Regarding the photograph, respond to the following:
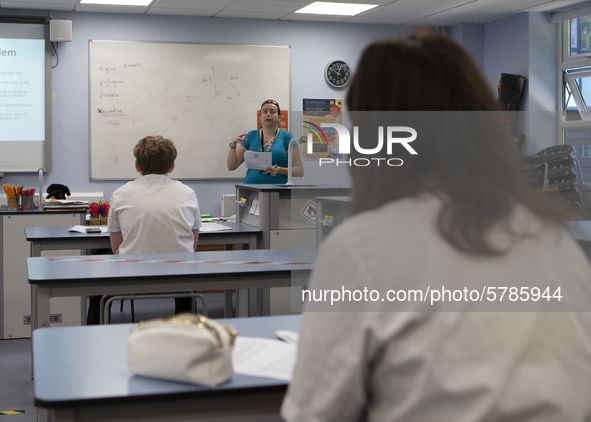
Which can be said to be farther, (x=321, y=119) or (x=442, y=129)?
(x=321, y=119)

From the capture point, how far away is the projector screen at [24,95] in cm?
587

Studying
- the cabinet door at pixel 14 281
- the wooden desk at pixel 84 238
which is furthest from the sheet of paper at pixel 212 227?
the cabinet door at pixel 14 281

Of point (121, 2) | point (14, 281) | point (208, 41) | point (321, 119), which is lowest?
point (14, 281)

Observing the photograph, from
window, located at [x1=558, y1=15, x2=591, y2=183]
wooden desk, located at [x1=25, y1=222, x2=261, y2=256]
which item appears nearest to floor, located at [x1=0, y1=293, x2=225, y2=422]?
wooden desk, located at [x1=25, y1=222, x2=261, y2=256]

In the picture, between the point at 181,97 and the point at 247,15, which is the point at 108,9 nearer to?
the point at 181,97

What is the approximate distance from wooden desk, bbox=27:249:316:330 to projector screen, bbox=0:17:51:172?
3603 mm

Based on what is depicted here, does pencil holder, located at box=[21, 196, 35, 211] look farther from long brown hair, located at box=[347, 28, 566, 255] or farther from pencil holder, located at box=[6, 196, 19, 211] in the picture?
long brown hair, located at box=[347, 28, 566, 255]

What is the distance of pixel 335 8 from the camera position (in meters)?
6.15

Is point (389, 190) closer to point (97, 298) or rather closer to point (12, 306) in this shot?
point (97, 298)

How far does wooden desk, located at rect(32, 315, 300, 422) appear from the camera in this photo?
119 cm

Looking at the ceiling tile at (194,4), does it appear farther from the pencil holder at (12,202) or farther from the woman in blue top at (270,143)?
the pencil holder at (12,202)

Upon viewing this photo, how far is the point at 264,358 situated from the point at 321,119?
550 centimetres

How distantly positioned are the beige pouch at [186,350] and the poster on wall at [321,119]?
5.27 meters

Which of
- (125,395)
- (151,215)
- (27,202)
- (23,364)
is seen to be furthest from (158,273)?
(27,202)
